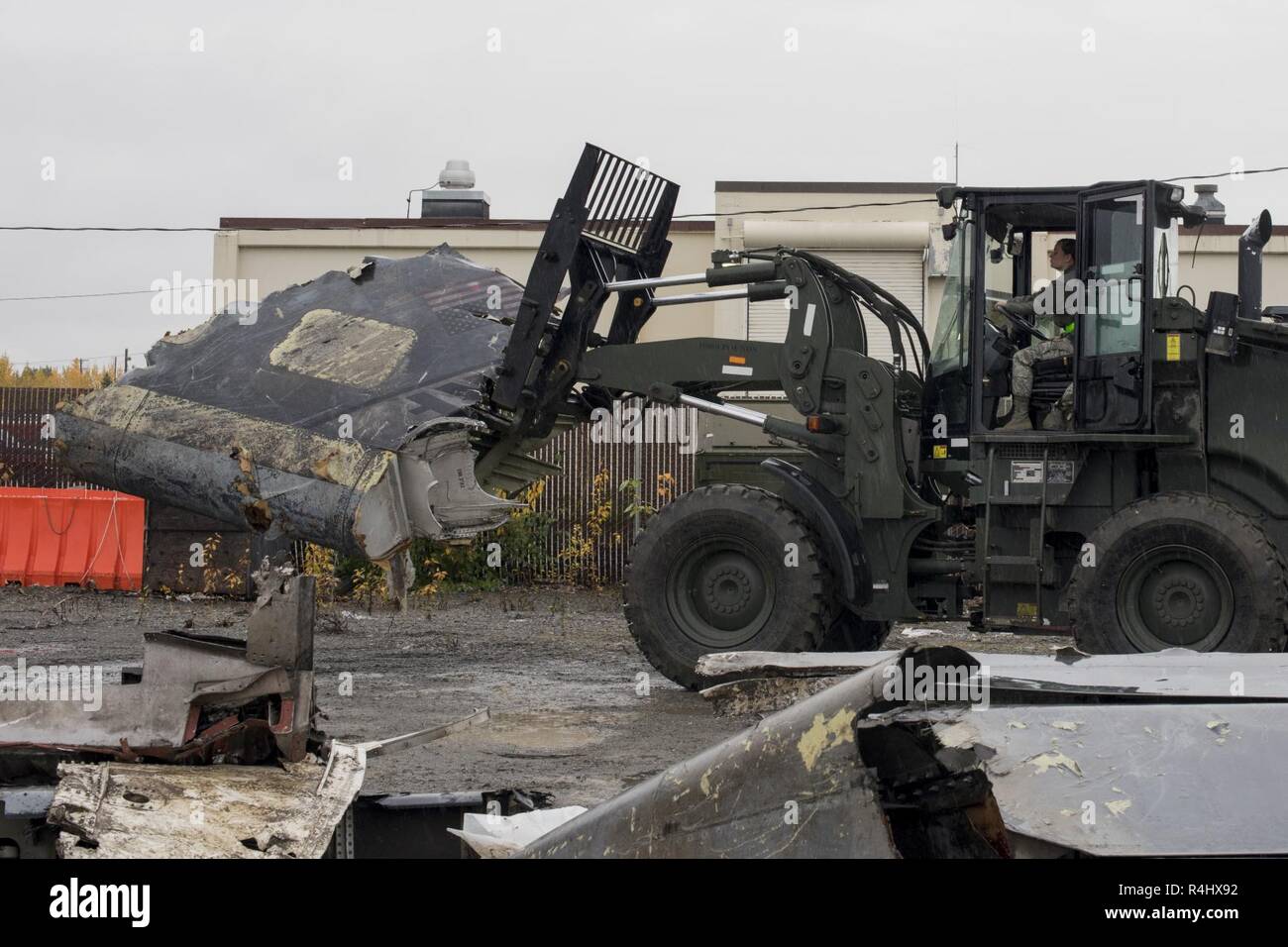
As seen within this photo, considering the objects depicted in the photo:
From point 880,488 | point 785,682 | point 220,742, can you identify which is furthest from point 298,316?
point 785,682

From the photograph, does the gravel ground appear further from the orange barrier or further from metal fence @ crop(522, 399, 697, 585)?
metal fence @ crop(522, 399, 697, 585)

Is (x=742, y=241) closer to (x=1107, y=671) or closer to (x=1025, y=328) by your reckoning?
(x=1025, y=328)

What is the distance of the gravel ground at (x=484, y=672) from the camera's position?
7.55 m

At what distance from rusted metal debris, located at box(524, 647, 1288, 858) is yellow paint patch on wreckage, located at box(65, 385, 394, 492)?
6231 mm

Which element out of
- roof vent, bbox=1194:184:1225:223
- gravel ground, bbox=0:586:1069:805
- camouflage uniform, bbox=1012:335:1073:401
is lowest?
gravel ground, bbox=0:586:1069:805

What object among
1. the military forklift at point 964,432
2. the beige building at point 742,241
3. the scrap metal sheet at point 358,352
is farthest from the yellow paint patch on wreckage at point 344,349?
the beige building at point 742,241

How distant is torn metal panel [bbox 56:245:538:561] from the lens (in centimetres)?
923

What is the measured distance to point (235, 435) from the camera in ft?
31.2

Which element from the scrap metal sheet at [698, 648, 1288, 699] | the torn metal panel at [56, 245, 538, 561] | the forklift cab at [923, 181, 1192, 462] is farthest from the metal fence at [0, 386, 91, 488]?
the scrap metal sheet at [698, 648, 1288, 699]

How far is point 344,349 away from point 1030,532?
4.46 meters

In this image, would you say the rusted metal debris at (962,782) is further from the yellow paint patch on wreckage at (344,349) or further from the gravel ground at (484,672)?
the yellow paint patch on wreckage at (344,349)

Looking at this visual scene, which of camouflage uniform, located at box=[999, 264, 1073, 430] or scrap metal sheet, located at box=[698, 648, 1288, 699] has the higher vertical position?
camouflage uniform, located at box=[999, 264, 1073, 430]

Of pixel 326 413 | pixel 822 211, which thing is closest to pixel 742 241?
pixel 822 211
